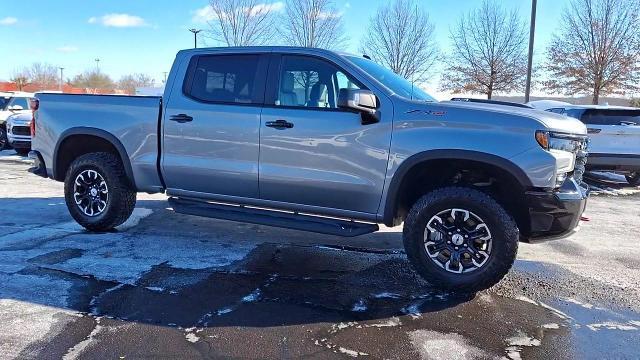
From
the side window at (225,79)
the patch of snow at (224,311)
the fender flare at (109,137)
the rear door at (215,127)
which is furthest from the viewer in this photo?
the fender flare at (109,137)

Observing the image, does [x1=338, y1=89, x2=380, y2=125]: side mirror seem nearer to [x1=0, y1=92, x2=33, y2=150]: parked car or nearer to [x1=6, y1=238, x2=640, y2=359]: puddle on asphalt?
[x1=6, y1=238, x2=640, y2=359]: puddle on asphalt

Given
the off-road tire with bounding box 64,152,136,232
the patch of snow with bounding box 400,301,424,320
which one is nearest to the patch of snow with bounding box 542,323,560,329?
the patch of snow with bounding box 400,301,424,320

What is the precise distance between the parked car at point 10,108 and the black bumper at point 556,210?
51.5 ft

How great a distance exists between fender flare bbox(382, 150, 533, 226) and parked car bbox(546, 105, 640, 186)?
7.44 meters

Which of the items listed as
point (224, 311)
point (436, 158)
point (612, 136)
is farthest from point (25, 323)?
point (612, 136)

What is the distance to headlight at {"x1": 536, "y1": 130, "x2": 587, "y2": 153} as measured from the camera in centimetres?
422

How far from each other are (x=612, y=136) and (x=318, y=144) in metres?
8.27

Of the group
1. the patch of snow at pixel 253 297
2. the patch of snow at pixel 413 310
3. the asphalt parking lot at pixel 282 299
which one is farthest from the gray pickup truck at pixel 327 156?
the patch of snow at pixel 253 297

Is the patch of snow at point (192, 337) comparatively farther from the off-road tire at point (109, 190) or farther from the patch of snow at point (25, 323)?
the off-road tire at point (109, 190)

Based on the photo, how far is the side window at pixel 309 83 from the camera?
5.08 m

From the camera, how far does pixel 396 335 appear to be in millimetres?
3721

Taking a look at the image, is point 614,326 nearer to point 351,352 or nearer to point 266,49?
point 351,352

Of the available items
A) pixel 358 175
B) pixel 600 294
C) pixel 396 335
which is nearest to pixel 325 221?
pixel 358 175

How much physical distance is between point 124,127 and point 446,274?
3.72 metres
